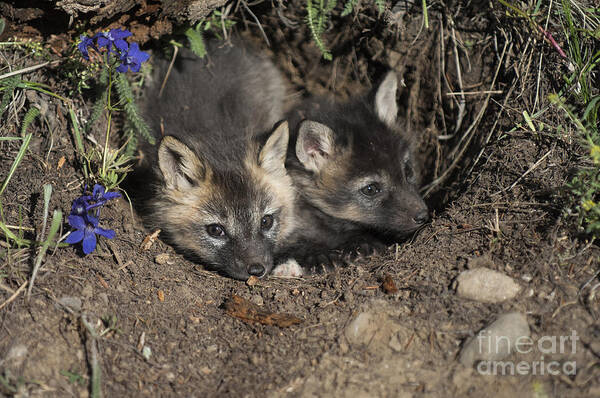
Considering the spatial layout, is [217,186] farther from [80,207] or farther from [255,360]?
[255,360]

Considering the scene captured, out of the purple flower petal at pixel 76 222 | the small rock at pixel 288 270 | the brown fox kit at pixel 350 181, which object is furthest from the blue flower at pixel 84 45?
the small rock at pixel 288 270

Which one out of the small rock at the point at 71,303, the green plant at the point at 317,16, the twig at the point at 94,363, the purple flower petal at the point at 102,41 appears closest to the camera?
the twig at the point at 94,363

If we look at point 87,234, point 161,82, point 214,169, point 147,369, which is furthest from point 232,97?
point 147,369

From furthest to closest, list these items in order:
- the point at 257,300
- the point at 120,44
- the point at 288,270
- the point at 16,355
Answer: the point at 288,270, the point at 120,44, the point at 257,300, the point at 16,355

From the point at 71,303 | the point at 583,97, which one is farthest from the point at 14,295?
the point at 583,97

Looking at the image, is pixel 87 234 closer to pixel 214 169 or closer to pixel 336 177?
pixel 214 169

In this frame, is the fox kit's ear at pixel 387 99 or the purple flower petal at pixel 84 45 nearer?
the purple flower petal at pixel 84 45

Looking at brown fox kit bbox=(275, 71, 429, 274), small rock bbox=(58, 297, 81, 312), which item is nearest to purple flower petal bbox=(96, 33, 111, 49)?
brown fox kit bbox=(275, 71, 429, 274)

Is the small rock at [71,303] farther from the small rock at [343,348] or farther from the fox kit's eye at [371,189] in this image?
the fox kit's eye at [371,189]
